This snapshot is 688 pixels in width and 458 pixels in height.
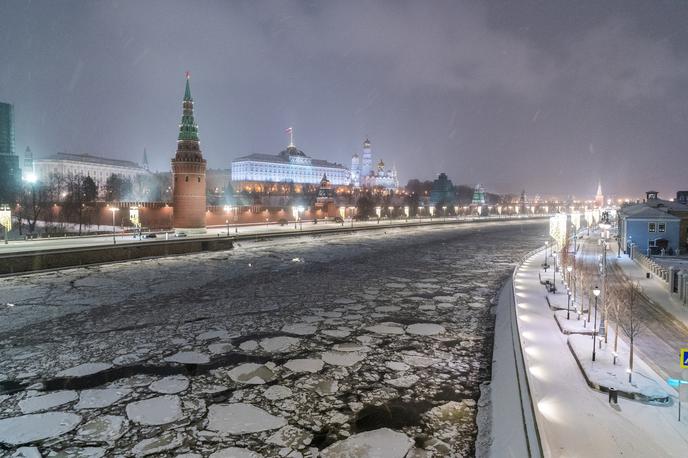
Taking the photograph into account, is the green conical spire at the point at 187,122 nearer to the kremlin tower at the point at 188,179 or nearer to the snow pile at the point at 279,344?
the kremlin tower at the point at 188,179

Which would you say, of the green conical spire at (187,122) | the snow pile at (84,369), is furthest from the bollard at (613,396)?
the green conical spire at (187,122)

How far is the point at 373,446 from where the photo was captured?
20.5 ft

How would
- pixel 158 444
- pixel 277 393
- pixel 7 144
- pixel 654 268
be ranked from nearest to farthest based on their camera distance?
pixel 158 444, pixel 277 393, pixel 654 268, pixel 7 144

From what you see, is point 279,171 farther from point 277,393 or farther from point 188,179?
point 277,393

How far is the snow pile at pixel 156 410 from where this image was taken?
6.93 metres

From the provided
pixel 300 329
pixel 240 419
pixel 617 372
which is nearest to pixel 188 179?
pixel 300 329

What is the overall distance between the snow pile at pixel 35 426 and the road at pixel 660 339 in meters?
11.0

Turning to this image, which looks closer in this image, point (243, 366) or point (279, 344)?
point (243, 366)

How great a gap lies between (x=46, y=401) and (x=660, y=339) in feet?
48.1

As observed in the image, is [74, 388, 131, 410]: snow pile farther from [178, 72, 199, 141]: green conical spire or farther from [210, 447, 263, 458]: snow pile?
[178, 72, 199, 141]: green conical spire

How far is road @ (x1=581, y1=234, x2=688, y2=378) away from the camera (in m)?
9.95

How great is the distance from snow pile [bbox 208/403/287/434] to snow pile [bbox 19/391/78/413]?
2.65 meters

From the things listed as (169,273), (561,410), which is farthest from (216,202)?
(561,410)

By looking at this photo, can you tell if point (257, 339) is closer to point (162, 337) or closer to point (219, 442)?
point (162, 337)
